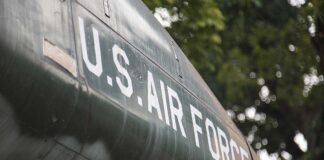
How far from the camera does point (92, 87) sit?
3629mm

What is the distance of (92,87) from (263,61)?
500 inches

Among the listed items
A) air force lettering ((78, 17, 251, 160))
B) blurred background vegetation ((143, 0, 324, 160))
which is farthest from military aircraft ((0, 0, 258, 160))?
blurred background vegetation ((143, 0, 324, 160))

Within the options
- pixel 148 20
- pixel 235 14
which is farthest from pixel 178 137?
pixel 235 14

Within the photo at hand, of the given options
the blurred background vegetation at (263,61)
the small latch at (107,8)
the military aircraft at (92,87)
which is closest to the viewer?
the military aircraft at (92,87)

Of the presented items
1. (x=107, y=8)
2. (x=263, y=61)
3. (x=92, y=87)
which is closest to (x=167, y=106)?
(x=107, y=8)

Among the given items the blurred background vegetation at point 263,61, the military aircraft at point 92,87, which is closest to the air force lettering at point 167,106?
the military aircraft at point 92,87

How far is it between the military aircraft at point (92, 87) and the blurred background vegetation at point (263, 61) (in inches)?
185

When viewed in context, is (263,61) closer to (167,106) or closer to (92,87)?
(167,106)

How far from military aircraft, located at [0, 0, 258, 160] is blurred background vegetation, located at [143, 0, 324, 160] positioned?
4705 millimetres

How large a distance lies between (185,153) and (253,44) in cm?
1179

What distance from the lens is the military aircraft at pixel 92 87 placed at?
313 cm

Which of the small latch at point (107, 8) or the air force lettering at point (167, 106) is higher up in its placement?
the small latch at point (107, 8)

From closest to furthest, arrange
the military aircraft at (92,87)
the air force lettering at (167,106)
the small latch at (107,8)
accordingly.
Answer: the military aircraft at (92,87) → the air force lettering at (167,106) → the small latch at (107,8)

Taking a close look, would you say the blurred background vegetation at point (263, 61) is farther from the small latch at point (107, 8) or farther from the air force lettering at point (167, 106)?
the small latch at point (107, 8)
